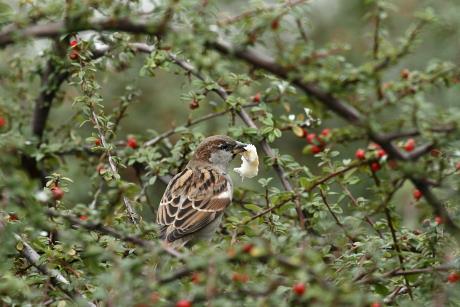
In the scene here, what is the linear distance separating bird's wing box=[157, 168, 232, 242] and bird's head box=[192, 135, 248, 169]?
0.16 meters

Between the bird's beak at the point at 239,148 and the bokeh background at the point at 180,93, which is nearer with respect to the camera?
the bird's beak at the point at 239,148

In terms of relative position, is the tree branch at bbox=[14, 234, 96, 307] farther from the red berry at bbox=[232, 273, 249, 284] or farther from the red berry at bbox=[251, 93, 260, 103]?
the red berry at bbox=[251, 93, 260, 103]

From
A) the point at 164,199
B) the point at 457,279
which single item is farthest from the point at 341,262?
the point at 164,199

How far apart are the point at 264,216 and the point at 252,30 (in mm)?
1660

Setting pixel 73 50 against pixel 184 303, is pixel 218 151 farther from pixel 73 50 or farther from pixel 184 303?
pixel 184 303

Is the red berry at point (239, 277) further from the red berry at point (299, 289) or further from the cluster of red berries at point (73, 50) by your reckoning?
the cluster of red berries at point (73, 50)

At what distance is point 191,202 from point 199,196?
10 cm

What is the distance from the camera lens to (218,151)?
6.77m

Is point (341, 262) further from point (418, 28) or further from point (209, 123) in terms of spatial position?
point (209, 123)

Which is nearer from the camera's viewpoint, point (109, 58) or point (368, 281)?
point (368, 281)

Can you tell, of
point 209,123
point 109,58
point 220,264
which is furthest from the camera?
point 209,123

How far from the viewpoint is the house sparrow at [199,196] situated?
5980 mm

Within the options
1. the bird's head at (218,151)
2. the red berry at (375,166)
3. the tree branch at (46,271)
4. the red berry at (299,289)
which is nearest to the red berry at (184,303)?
the red berry at (299,289)

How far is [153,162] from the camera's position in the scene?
5395 mm
